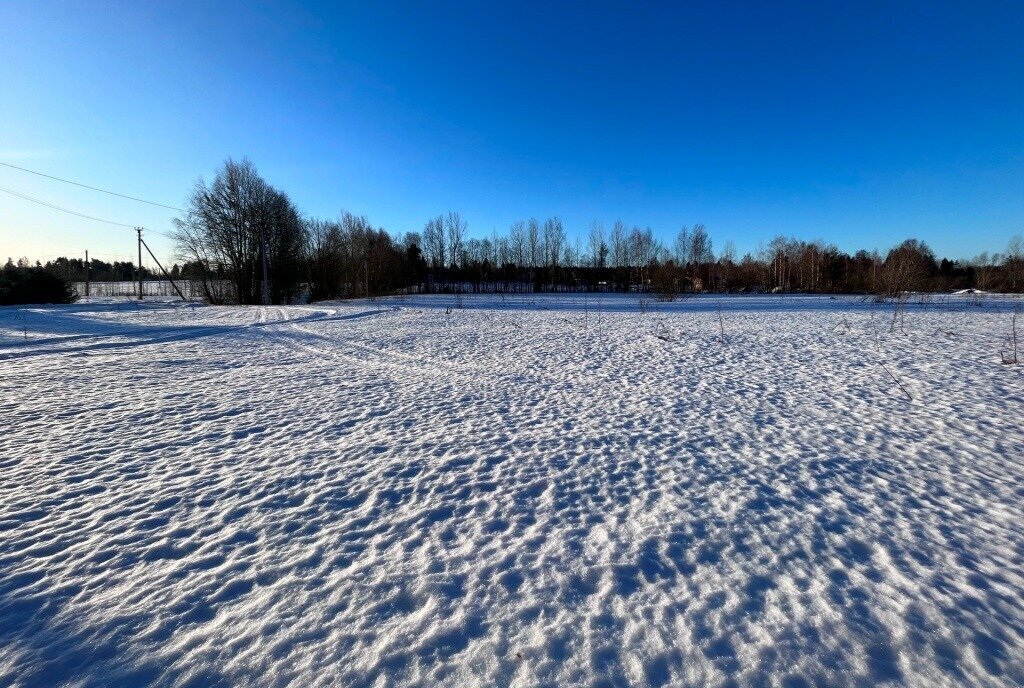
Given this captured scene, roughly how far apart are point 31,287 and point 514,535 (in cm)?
4256

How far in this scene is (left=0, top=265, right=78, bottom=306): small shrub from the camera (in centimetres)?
2763

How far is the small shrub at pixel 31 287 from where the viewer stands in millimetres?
27628

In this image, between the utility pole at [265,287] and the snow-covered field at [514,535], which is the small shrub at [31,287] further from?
the snow-covered field at [514,535]

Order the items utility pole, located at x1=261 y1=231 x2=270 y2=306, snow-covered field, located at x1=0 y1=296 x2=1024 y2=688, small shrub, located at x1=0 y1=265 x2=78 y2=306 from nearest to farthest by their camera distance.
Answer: snow-covered field, located at x1=0 y1=296 x2=1024 y2=688 → small shrub, located at x1=0 y1=265 x2=78 y2=306 → utility pole, located at x1=261 y1=231 x2=270 y2=306

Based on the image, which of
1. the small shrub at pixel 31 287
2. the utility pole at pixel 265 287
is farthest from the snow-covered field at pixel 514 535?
the small shrub at pixel 31 287

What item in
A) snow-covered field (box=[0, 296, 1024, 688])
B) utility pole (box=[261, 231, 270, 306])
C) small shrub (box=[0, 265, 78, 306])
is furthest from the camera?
utility pole (box=[261, 231, 270, 306])

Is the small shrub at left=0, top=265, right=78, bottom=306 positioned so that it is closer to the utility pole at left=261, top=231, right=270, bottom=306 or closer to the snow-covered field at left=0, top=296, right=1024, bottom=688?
the utility pole at left=261, top=231, right=270, bottom=306

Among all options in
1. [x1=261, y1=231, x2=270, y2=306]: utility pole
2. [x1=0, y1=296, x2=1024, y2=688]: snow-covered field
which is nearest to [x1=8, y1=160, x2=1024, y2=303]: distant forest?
[x1=261, y1=231, x2=270, y2=306]: utility pole

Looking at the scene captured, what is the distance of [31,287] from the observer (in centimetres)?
2869

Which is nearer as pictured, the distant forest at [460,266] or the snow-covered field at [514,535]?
the snow-covered field at [514,535]

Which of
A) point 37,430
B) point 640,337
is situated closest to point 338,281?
point 640,337

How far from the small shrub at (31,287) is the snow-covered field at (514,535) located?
108ft

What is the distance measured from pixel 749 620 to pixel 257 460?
4.49m

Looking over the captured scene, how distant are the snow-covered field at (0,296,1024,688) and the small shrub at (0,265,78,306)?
32.8m
